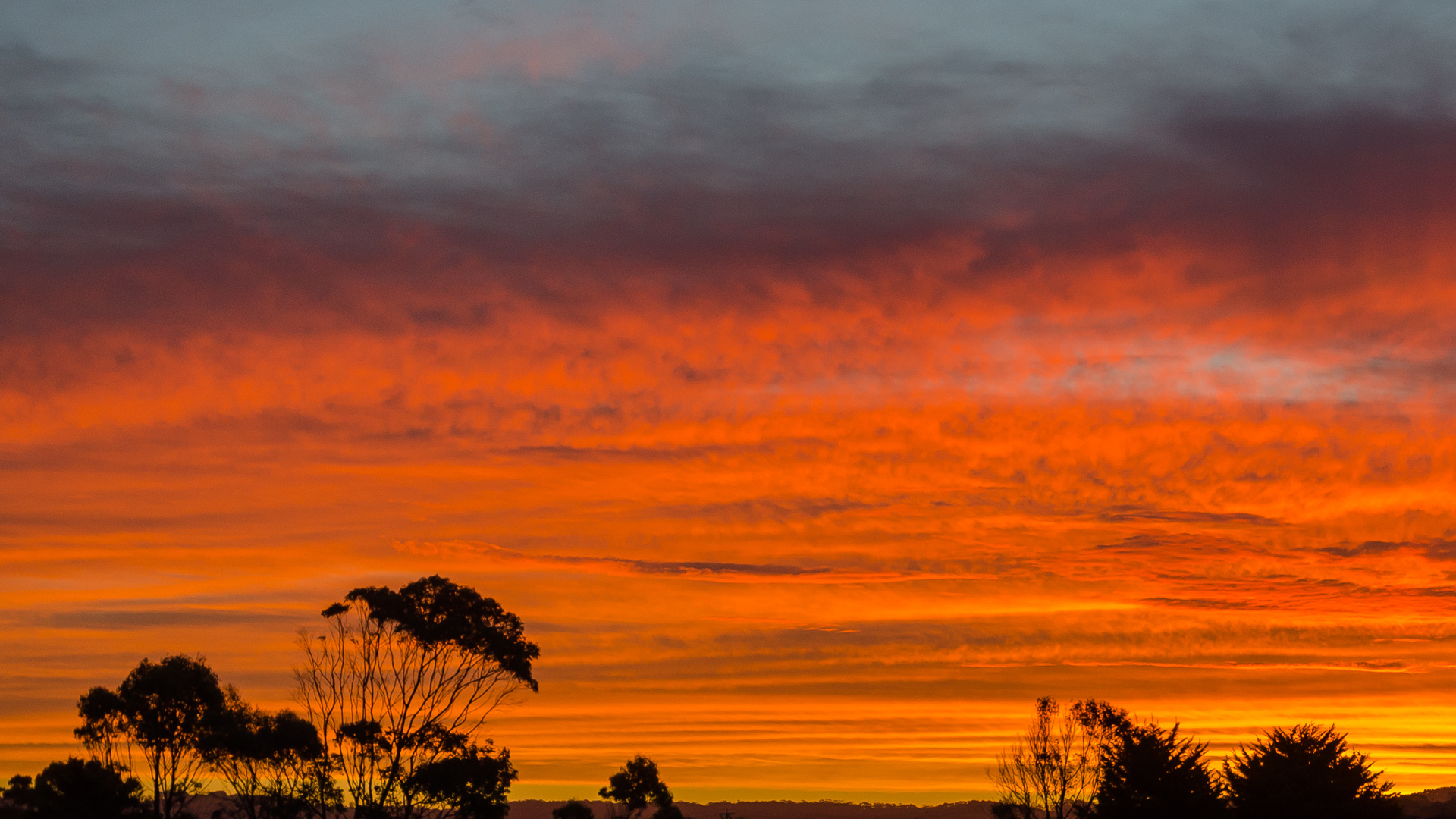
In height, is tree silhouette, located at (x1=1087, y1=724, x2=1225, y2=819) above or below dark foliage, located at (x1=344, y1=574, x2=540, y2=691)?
below

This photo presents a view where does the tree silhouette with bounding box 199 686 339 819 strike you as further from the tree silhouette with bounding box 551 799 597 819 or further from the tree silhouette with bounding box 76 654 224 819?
the tree silhouette with bounding box 551 799 597 819

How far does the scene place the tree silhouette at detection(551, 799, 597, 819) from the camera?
12638cm

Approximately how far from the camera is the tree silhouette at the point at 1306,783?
2350 inches

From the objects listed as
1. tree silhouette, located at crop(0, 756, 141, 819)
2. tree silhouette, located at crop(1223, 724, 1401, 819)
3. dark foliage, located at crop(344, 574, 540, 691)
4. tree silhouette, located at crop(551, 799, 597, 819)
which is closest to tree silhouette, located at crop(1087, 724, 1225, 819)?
tree silhouette, located at crop(1223, 724, 1401, 819)

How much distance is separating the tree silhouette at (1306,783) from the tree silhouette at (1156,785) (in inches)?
53.7

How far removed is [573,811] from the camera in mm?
126500

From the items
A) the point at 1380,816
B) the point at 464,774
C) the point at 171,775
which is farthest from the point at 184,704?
the point at 1380,816

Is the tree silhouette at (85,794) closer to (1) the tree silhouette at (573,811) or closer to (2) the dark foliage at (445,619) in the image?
(2) the dark foliage at (445,619)

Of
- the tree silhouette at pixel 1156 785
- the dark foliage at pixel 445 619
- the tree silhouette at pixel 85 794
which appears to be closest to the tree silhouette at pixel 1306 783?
the tree silhouette at pixel 1156 785

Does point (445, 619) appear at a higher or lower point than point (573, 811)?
higher

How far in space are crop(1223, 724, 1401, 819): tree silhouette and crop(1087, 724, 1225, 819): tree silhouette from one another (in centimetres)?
136

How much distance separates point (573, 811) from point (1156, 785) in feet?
237

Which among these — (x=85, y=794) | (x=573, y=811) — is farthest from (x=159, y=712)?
(x=573, y=811)

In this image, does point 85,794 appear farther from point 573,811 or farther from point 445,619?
point 573,811
